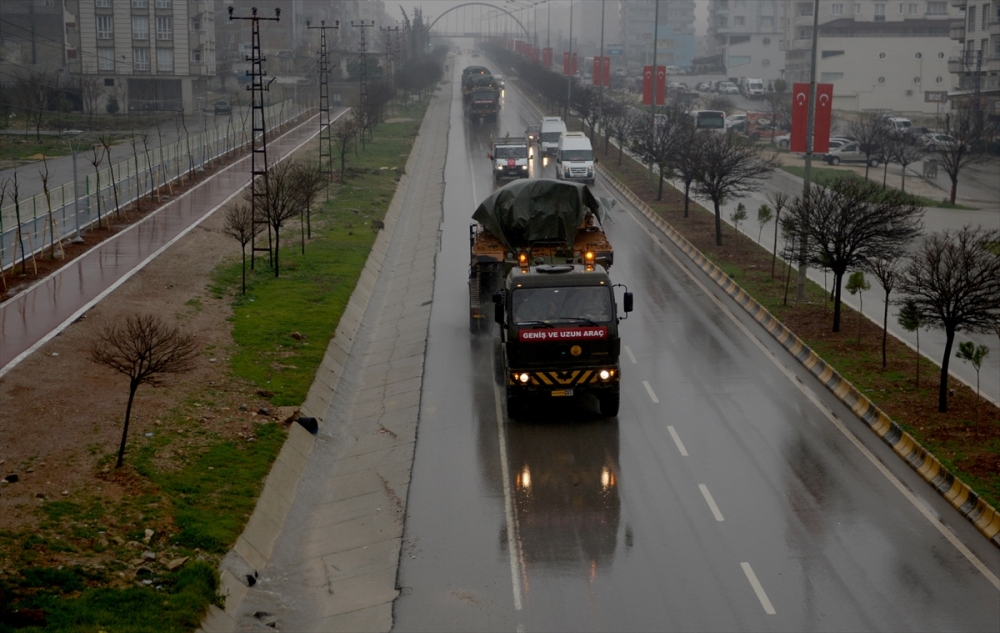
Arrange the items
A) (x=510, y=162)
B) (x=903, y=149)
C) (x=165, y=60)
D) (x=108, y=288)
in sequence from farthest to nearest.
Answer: (x=165, y=60), (x=903, y=149), (x=510, y=162), (x=108, y=288)

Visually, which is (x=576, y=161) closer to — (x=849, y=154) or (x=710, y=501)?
(x=849, y=154)

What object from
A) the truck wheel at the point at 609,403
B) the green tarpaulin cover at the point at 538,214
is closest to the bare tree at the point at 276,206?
the green tarpaulin cover at the point at 538,214

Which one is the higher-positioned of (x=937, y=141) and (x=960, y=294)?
(x=937, y=141)

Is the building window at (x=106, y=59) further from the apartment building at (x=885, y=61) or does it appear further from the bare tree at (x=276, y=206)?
the apartment building at (x=885, y=61)

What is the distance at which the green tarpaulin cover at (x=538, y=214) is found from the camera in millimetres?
27172

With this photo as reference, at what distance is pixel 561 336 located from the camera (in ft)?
67.3

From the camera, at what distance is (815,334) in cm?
2736

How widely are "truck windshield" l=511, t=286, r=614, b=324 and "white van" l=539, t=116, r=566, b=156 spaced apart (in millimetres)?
46469

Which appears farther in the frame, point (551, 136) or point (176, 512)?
point (551, 136)

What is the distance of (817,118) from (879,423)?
45.0ft

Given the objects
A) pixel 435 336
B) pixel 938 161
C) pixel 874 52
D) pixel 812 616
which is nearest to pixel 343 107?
pixel 874 52

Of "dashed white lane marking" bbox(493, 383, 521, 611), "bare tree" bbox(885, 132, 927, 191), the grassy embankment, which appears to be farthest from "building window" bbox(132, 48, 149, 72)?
"dashed white lane marking" bbox(493, 383, 521, 611)

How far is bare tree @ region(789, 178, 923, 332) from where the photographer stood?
1044 inches

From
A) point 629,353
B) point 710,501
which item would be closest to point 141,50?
point 629,353
